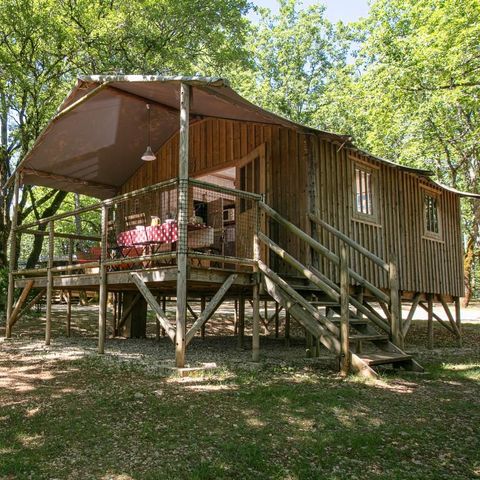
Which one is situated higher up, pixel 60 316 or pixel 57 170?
pixel 57 170

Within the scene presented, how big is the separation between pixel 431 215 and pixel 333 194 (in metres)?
4.53

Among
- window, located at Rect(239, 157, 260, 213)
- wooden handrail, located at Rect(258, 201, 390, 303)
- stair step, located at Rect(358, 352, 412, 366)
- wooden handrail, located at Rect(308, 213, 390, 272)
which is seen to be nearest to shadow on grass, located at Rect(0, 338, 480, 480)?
stair step, located at Rect(358, 352, 412, 366)

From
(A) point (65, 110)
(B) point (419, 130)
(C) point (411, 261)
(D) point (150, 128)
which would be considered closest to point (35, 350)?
(A) point (65, 110)

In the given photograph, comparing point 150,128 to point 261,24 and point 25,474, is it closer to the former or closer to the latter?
point 25,474

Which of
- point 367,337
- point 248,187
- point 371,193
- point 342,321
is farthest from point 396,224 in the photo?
point 342,321

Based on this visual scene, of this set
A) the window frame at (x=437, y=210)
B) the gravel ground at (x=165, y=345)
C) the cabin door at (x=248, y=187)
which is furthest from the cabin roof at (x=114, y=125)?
the gravel ground at (x=165, y=345)

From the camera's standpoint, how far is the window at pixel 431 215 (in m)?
12.6

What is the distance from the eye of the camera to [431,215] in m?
12.9

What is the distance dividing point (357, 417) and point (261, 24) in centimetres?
3302

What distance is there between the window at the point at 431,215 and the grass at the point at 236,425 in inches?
238

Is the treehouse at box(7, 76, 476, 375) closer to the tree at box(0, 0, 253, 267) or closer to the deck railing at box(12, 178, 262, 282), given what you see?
the deck railing at box(12, 178, 262, 282)

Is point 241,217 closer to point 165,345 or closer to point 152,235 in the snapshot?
point 152,235

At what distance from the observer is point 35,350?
30.8ft

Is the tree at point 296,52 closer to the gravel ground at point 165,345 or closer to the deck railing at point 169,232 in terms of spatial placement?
the gravel ground at point 165,345
